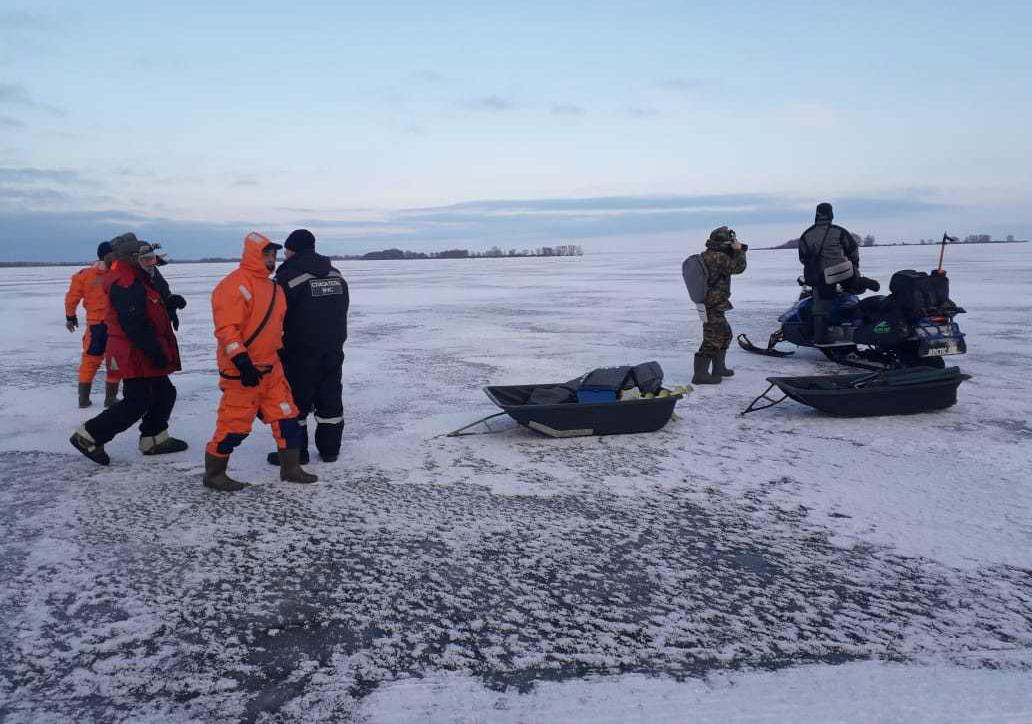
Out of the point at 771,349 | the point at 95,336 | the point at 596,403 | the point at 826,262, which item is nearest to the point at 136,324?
the point at 95,336

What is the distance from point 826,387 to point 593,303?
1134 cm

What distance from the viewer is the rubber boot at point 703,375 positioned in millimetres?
7246

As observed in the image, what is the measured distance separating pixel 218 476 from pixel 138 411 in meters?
0.98

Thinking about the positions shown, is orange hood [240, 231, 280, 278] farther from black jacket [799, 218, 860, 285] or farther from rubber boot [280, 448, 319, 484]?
black jacket [799, 218, 860, 285]

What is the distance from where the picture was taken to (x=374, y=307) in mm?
17797

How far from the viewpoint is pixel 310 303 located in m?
4.60

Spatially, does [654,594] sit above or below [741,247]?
below

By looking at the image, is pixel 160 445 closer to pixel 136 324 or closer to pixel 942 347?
pixel 136 324

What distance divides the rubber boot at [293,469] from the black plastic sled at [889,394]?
11.2ft

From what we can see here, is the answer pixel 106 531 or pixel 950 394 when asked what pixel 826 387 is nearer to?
pixel 950 394

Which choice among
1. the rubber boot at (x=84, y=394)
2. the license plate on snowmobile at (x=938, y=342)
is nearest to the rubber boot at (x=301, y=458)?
the rubber boot at (x=84, y=394)

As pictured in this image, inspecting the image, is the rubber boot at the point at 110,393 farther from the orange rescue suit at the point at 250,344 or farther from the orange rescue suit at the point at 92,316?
the orange rescue suit at the point at 250,344

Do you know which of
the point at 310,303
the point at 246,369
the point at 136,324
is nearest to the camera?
the point at 246,369

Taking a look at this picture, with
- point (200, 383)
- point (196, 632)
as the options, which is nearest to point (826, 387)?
point (196, 632)
